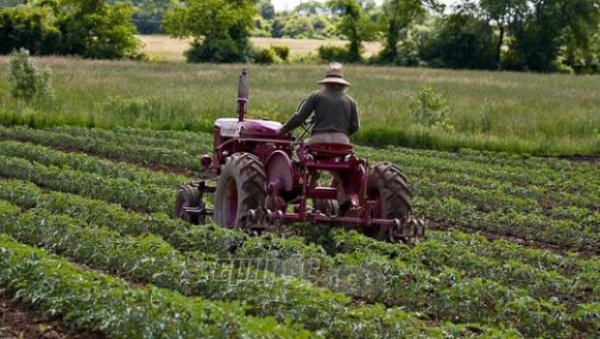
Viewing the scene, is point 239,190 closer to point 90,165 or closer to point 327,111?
point 327,111

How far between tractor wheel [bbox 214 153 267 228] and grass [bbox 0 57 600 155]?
13.2m

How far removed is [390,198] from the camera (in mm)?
10102

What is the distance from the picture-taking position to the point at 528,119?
27.1 meters

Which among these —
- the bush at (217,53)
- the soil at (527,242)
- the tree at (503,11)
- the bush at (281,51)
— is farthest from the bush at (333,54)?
the soil at (527,242)

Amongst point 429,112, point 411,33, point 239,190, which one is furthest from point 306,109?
point 411,33

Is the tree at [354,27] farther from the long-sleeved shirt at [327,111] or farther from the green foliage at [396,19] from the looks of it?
the long-sleeved shirt at [327,111]

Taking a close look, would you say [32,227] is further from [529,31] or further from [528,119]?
[529,31]

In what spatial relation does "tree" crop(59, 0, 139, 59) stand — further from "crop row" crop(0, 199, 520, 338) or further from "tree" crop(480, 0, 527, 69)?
"crop row" crop(0, 199, 520, 338)

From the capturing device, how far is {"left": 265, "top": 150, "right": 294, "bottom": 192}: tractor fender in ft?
33.0

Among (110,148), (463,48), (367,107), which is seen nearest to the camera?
(110,148)

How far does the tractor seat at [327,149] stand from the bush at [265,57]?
185ft

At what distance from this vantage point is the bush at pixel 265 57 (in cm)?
6612

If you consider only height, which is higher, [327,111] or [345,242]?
[327,111]

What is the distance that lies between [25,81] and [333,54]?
47504mm
